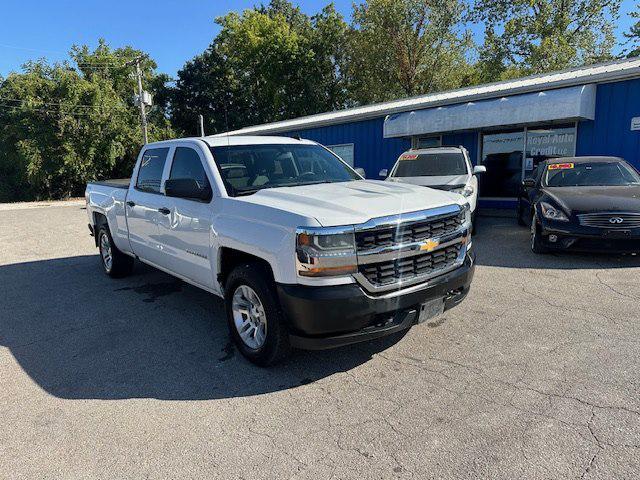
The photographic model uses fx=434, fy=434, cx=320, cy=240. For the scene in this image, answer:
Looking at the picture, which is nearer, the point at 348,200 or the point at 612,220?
the point at 348,200

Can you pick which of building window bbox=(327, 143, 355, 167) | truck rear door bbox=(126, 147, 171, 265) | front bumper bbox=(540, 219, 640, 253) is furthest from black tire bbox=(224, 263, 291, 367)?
building window bbox=(327, 143, 355, 167)

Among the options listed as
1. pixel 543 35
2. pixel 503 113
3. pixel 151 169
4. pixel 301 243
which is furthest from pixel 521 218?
pixel 543 35

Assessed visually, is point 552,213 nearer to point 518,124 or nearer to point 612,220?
point 612,220

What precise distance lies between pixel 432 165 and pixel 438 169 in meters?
0.20

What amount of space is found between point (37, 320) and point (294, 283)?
3.63m

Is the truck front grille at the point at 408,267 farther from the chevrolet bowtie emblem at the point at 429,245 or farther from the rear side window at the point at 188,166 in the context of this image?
the rear side window at the point at 188,166

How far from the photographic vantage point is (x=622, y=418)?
8.82 feet

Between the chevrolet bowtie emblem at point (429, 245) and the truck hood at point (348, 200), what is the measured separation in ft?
0.88

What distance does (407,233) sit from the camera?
3.30 m

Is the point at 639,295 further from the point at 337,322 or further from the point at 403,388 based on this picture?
the point at 337,322

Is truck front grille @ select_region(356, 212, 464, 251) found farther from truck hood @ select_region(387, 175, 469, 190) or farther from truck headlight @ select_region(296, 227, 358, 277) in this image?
truck hood @ select_region(387, 175, 469, 190)

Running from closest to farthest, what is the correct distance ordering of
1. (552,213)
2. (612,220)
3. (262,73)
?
(612,220) < (552,213) < (262,73)

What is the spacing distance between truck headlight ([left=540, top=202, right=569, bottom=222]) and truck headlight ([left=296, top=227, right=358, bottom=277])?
16.0 ft

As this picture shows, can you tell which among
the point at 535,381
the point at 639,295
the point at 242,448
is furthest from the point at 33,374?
the point at 639,295
